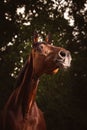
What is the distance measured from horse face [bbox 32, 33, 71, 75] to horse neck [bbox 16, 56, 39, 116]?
132mm

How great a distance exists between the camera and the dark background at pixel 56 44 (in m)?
13.8

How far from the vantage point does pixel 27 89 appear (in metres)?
6.21

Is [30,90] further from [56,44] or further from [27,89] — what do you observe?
[56,44]

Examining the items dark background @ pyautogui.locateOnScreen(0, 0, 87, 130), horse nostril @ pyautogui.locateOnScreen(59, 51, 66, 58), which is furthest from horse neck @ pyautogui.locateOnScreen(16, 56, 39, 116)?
dark background @ pyautogui.locateOnScreen(0, 0, 87, 130)

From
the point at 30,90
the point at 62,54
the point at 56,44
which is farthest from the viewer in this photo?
the point at 56,44

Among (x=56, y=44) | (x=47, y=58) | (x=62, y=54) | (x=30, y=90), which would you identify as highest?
(x=56, y=44)

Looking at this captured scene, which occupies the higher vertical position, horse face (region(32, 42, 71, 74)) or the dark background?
the dark background

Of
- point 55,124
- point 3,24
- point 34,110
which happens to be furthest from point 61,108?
point 34,110

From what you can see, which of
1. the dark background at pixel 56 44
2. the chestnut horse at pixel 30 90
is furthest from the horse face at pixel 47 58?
the dark background at pixel 56 44

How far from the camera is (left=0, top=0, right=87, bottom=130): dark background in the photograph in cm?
1375

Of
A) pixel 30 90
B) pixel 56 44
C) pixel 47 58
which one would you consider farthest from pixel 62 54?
pixel 56 44

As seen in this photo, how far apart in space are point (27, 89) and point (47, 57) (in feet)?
2.19

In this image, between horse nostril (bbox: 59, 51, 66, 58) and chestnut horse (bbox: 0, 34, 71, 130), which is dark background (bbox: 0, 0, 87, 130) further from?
horse nostril (bbox: 59, 51, 66, 58)

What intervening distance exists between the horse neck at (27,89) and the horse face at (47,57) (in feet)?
0.43
